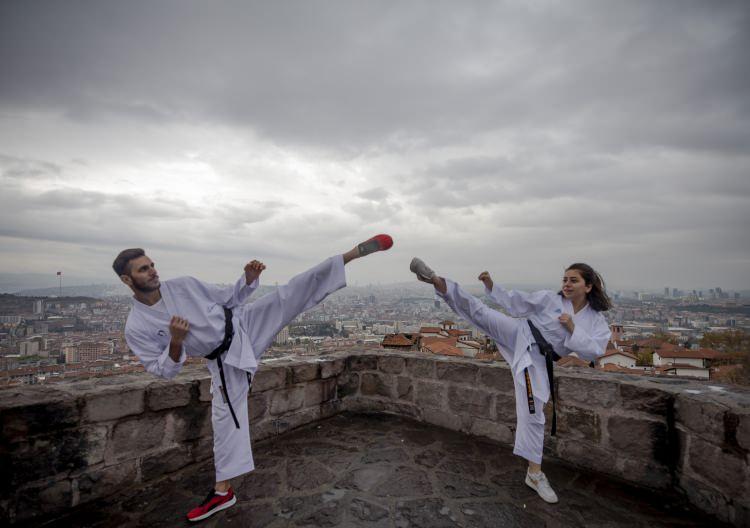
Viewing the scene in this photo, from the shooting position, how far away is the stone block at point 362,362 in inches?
190

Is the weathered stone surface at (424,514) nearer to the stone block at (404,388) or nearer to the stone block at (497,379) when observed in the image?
the stone block at (497,379)

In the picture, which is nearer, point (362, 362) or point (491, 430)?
point (491, 430)

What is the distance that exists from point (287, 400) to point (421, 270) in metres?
2.23

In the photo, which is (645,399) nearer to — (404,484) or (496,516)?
(496,516)

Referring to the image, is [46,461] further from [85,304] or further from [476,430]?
[85,304]

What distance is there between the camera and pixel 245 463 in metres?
2.63

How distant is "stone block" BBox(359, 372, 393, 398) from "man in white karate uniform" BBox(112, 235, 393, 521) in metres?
2.19

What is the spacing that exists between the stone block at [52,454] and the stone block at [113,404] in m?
0.09

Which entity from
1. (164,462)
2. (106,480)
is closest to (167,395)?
(164,462)

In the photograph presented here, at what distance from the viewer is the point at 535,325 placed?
304 centimetres

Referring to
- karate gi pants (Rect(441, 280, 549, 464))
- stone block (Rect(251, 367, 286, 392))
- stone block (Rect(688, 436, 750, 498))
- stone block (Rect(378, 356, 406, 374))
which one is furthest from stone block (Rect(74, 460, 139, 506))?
stone block (Rect(688, 436, 750, 498))

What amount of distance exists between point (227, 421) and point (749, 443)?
344 centimetres

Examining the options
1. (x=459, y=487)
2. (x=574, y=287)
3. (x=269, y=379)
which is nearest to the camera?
A: (x=459, y=487)

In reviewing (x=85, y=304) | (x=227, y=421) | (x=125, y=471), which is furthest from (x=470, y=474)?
(x=85, y=304)
